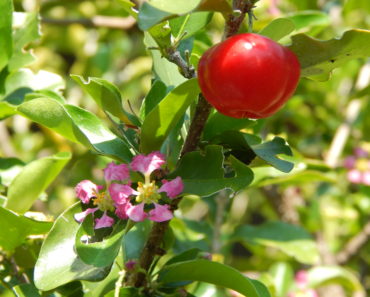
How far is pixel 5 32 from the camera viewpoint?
118cm

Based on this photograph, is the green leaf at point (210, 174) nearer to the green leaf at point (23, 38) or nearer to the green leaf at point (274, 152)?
the green leaf at point (274, 152)

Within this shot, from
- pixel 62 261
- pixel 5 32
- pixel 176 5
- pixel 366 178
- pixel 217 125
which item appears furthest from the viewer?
pixel 366 178

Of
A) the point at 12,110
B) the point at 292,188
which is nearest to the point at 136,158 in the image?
the point at 12,110

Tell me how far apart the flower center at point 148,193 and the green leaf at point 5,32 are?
41 centimetres

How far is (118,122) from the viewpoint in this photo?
1073 millimetres

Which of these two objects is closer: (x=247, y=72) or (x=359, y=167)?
(x=247, y=72)

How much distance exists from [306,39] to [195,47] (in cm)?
47

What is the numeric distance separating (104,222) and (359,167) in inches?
68.7

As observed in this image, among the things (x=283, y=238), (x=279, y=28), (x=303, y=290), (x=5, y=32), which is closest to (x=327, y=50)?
(x=279, y=28)

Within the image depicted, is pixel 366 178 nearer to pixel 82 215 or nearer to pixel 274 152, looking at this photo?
pixel 274 152

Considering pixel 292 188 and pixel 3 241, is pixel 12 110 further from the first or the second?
pixel 292 188

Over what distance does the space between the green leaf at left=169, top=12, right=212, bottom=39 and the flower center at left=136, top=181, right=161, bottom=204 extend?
0.25m

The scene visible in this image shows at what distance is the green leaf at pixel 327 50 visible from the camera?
2.89 ft

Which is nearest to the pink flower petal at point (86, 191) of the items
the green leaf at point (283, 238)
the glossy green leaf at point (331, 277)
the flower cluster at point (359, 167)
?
the green leaf at point (283, 238)
